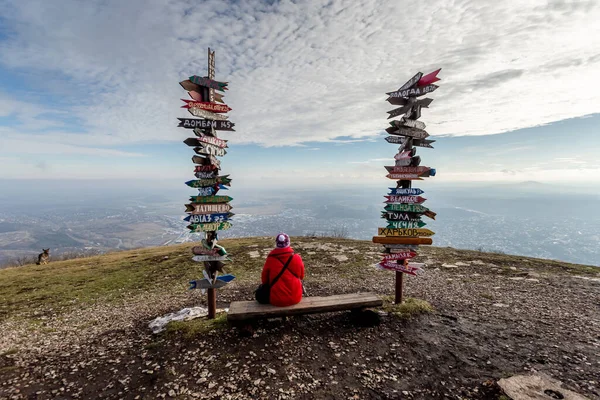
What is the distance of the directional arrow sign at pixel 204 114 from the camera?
845 centimetres

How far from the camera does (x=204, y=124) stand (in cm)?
894

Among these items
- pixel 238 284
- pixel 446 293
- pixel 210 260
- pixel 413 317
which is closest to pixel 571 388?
pixel 413 317

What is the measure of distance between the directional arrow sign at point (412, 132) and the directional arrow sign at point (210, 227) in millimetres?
6915

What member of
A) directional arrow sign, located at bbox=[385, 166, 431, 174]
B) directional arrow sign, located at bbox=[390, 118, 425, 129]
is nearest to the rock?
directional arrow sign, located at bbox=[385, 166, 431, 174]

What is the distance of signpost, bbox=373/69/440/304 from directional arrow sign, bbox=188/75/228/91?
6.12 metres

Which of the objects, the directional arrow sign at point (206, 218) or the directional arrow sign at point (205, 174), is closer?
the directional arrow sign at point (206, 218)

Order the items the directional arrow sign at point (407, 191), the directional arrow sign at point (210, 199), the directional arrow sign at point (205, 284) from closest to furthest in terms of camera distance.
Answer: the directional arrow sign at point (210, 199) < the directional arrow sign at point (205, 284) < the directional arrow sign at point (407, 191)

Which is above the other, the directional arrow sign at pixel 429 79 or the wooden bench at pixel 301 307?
the directional arrow sign at pixel 429 79

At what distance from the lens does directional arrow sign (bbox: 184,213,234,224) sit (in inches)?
342

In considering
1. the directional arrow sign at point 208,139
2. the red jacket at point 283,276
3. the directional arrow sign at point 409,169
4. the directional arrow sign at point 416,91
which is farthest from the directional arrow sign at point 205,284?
the directional arrow sign at point 416,91

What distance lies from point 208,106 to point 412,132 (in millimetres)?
7301

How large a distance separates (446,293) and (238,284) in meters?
11.3

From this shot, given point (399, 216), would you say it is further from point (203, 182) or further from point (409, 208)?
point (203, 182)

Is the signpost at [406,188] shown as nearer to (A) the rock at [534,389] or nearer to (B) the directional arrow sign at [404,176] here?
(B) the directional arrow sign at [404,176]
